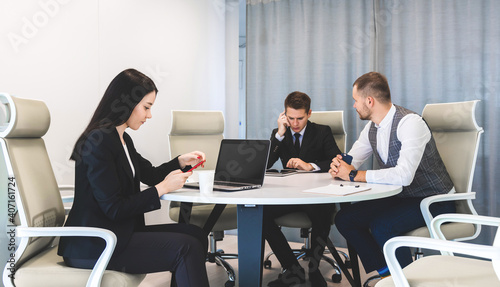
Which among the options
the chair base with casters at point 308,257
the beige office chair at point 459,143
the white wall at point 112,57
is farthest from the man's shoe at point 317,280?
the white wall at point 112,57

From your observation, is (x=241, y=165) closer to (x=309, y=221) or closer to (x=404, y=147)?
(x=309, y=221)

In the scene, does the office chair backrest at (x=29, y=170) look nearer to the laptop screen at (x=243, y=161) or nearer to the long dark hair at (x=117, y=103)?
the long dark hair at (x=117, y=103)

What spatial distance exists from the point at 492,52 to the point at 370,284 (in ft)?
6.41

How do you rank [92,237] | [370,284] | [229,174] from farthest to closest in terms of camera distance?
[370,284], [229,174], [92,237]

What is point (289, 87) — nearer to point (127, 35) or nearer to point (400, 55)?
point (400, 55)

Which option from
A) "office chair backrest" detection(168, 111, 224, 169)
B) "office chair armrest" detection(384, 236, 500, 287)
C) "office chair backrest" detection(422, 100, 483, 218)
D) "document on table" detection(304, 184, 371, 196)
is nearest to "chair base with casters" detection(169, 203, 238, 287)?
"office chair backrest" detection(168, 111, 224, 169)

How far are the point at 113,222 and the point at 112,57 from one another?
199 cm

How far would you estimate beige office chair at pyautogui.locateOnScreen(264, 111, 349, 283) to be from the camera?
2662 mm

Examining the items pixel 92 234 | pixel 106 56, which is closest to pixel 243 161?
pixel 92 234

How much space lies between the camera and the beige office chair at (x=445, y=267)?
3.84 feet

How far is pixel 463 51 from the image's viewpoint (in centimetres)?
332

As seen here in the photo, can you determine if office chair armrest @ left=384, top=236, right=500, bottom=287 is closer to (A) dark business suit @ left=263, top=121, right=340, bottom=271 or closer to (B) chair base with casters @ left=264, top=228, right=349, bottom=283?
(A) dark business suit @ left=263, top=121, right=340, bottom=271

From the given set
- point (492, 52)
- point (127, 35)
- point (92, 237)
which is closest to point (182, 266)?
point (92, 237)

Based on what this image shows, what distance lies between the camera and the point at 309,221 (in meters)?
2.64
